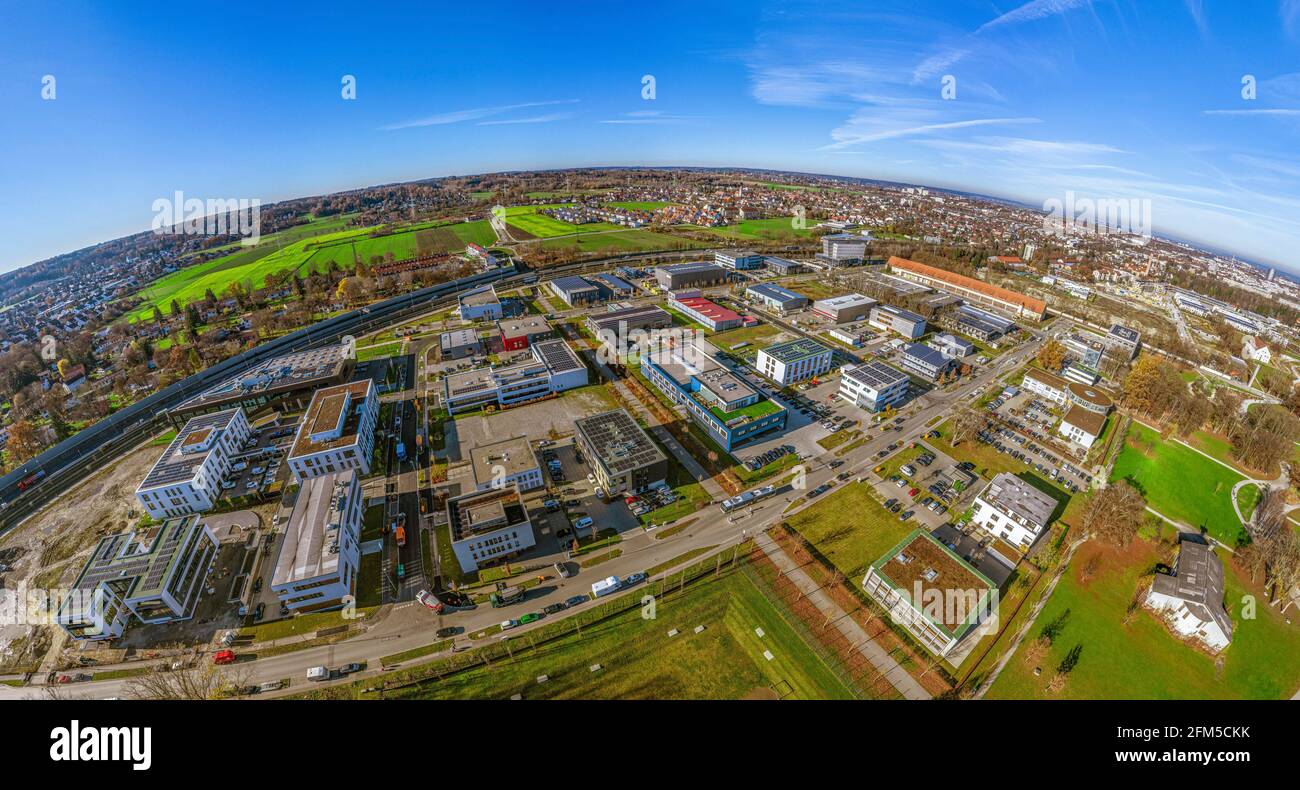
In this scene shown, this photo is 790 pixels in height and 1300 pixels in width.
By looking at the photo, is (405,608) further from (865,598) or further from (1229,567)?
(1229,567)

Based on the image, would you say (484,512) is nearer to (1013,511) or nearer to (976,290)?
(1013,511)

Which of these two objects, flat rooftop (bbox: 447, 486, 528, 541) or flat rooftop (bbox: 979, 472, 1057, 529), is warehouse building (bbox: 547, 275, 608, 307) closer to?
flat rooftop (bbox: 447, 486, 528, 541)

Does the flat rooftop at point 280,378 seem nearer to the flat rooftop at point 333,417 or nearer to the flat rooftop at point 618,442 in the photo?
the flat rooftop at point 333,417

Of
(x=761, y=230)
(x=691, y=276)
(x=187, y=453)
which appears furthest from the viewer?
(x=761, y=230)

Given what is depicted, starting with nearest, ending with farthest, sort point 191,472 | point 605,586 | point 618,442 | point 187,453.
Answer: point 605,586 → point 191,472 → point 187,453 → point 618,442

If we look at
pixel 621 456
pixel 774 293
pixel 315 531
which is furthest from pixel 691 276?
pixel 315 531

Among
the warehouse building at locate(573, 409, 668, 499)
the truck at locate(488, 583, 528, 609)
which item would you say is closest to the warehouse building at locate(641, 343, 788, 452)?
the warehouse building at locate(573, 409, 668, 499)
